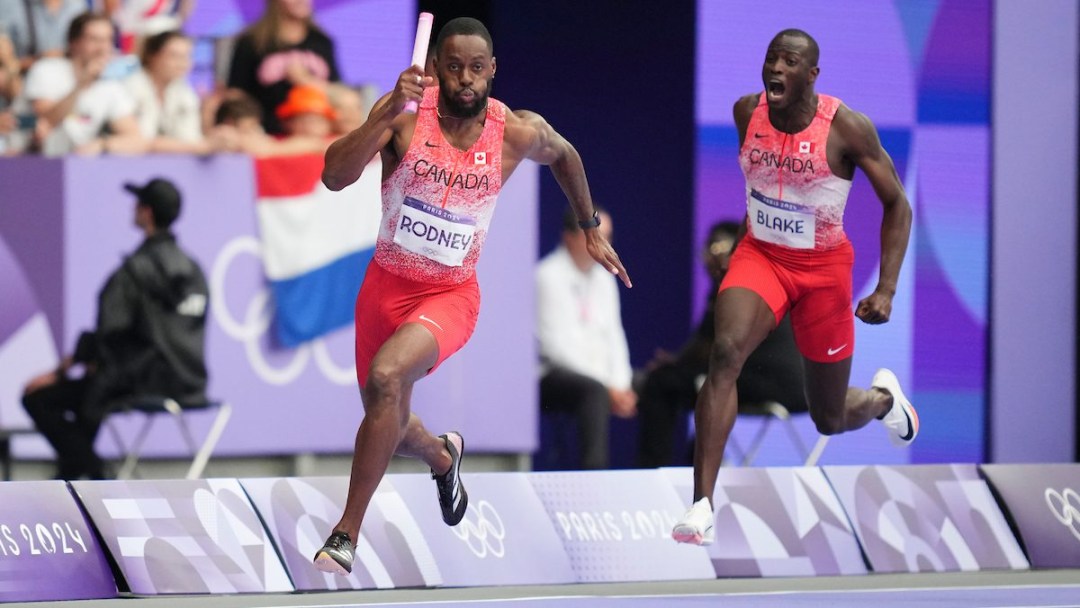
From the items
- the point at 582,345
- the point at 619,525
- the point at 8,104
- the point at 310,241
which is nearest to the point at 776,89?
the point at 619,525

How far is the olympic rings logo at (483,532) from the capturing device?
8453 millimetres

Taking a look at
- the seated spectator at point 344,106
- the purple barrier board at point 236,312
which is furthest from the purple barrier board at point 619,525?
the seated spectator at point 344,106

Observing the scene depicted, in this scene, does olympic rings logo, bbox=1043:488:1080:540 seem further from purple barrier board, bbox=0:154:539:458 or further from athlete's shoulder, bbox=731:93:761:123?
purple barrier board, bbox=0:154:539:458

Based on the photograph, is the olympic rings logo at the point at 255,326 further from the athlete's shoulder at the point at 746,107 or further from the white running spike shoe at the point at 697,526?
the white running spike shoe at the point at 697,526

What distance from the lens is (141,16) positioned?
37.3 ft

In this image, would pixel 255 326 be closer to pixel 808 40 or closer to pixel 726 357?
pixel 726 357

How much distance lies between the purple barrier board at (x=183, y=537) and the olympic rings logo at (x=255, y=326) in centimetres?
255

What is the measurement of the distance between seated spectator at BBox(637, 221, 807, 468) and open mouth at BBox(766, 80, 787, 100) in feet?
9.89

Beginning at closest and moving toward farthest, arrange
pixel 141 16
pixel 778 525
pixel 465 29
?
pixel 465 29 < pixel 778 525 < pixel 141 16

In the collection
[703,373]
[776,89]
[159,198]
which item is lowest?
[703,373]

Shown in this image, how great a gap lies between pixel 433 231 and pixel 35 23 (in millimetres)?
5275

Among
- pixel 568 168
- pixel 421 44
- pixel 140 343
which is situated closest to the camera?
pixel 421 44

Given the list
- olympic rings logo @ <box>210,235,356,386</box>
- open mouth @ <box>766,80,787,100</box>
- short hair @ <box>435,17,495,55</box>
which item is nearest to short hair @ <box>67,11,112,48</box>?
olympic rings logo @ <box>210,235,356,386</box>

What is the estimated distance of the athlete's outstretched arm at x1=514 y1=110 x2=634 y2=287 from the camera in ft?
23.9
